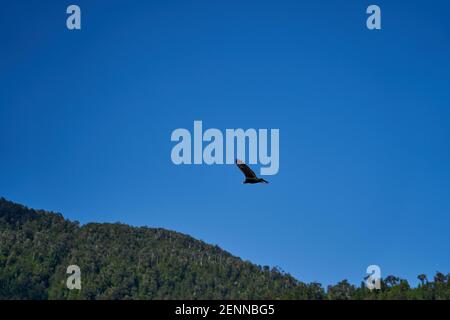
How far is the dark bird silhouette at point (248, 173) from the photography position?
3362 cm

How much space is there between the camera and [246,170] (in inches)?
1363

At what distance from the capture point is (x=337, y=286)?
17738cm

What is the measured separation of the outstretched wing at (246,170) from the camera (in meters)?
33.5

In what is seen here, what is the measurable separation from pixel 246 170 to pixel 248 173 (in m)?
0.48

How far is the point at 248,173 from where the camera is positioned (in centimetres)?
3506

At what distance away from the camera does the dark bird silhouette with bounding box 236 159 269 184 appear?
33625 millimetres
